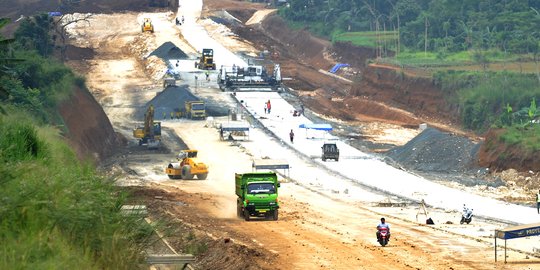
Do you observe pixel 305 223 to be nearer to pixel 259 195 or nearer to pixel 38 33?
pixel 259 195

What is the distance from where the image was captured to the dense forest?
14600 centimetres

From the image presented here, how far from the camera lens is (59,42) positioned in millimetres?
160625

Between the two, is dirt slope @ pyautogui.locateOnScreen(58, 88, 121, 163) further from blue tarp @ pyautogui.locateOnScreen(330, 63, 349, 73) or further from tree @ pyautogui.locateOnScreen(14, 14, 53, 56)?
blue tarp @ pyautogui.locateOnScreen(330, 63, 349, 73)

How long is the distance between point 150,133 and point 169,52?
57.5 meters

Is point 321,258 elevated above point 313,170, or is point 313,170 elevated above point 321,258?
point 321,258

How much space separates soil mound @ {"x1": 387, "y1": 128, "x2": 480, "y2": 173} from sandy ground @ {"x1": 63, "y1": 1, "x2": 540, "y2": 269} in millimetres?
8115

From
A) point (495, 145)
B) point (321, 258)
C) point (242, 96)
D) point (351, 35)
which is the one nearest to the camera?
point (321, 258)

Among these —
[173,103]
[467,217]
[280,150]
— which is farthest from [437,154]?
[173,103]

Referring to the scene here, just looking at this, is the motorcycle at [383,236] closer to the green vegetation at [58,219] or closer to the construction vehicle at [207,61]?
the green vegetation at [58,219]

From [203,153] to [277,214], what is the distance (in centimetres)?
3810

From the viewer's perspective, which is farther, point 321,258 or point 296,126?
point 296,126

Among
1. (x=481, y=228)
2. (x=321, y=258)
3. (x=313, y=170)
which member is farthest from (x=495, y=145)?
(x=321, y=258)

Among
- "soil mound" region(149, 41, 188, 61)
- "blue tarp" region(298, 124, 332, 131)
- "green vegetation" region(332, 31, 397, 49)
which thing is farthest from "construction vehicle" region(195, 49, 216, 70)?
"blue tarp" region(298, 124, 332, 131)

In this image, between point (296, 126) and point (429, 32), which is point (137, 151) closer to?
point (296, 126)
